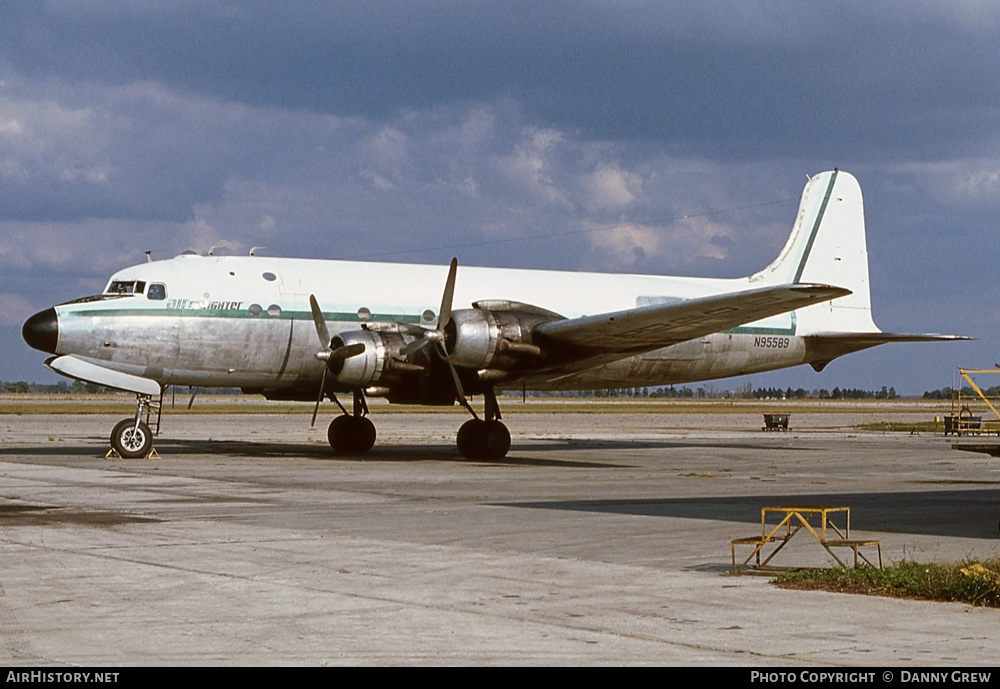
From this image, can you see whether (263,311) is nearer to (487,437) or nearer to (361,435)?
(361,435)

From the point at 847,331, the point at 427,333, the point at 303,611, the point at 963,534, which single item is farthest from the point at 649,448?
the point at 303,611

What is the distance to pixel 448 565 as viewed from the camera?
1115 cm

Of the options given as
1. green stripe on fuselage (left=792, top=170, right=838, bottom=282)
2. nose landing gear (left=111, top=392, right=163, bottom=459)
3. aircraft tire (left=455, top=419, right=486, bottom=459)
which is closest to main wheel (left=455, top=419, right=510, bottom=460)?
aircraft tire (left=455, top=419, right=486, bottom=459)

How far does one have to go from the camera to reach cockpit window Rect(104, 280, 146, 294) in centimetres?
2664

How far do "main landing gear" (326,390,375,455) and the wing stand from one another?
5.41 meters

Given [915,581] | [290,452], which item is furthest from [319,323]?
[915,581]

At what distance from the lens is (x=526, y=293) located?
2989cm

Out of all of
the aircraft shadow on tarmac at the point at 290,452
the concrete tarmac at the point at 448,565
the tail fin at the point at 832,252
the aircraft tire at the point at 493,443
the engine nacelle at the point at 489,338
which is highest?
the tail fin at the point at 832,252

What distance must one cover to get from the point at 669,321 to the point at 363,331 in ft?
21.6

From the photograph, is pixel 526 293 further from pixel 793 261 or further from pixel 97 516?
pixel 97 516

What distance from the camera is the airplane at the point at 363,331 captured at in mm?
25906

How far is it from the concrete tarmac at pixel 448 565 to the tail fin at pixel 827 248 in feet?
34.4

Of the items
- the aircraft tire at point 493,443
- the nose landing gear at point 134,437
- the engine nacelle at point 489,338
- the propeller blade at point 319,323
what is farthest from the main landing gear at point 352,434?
the nose landing gear at point 134,437

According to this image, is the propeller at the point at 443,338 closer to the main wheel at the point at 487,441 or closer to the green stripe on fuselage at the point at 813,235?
the main wheel at the point at 487,441
